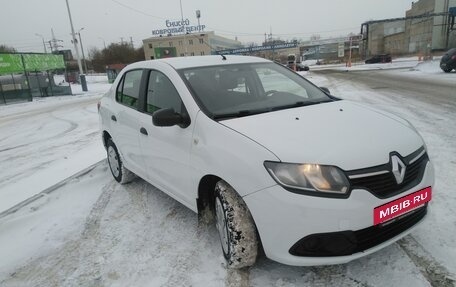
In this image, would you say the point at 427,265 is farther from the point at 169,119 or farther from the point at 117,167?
the point at 117,167

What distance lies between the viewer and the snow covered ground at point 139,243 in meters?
2.60

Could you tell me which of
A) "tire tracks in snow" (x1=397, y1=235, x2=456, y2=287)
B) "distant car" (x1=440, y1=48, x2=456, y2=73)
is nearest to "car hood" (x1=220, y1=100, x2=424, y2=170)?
"tire tracks in snow" (x1=397, y1=235, x2=456, y2=287)

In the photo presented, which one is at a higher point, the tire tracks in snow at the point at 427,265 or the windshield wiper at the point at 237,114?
the windshield wiper at the point at 237,114

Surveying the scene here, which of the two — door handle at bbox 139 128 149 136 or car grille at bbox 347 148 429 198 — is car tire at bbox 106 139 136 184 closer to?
door handle at bbox 139 128 149 136

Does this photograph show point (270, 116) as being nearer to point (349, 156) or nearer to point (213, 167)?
point (213, 167)

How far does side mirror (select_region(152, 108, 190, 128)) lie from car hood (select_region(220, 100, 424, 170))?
0.42 m

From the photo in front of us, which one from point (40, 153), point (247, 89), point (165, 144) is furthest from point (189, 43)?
point (165, 144)

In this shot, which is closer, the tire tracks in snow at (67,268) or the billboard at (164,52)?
the tire tracks in snow at (67,268)

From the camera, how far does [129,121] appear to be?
4160mm

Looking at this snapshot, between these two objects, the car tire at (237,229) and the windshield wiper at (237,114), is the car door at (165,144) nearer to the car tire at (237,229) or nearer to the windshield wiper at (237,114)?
the windshield wiper at (237,114)

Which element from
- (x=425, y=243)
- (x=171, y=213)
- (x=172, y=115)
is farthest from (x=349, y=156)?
(x=171, y=213)

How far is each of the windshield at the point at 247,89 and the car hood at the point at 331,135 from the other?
0.83 feet

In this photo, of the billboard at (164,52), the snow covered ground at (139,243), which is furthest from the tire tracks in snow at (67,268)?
the billboard at (164,52)

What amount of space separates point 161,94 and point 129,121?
0.77 m
